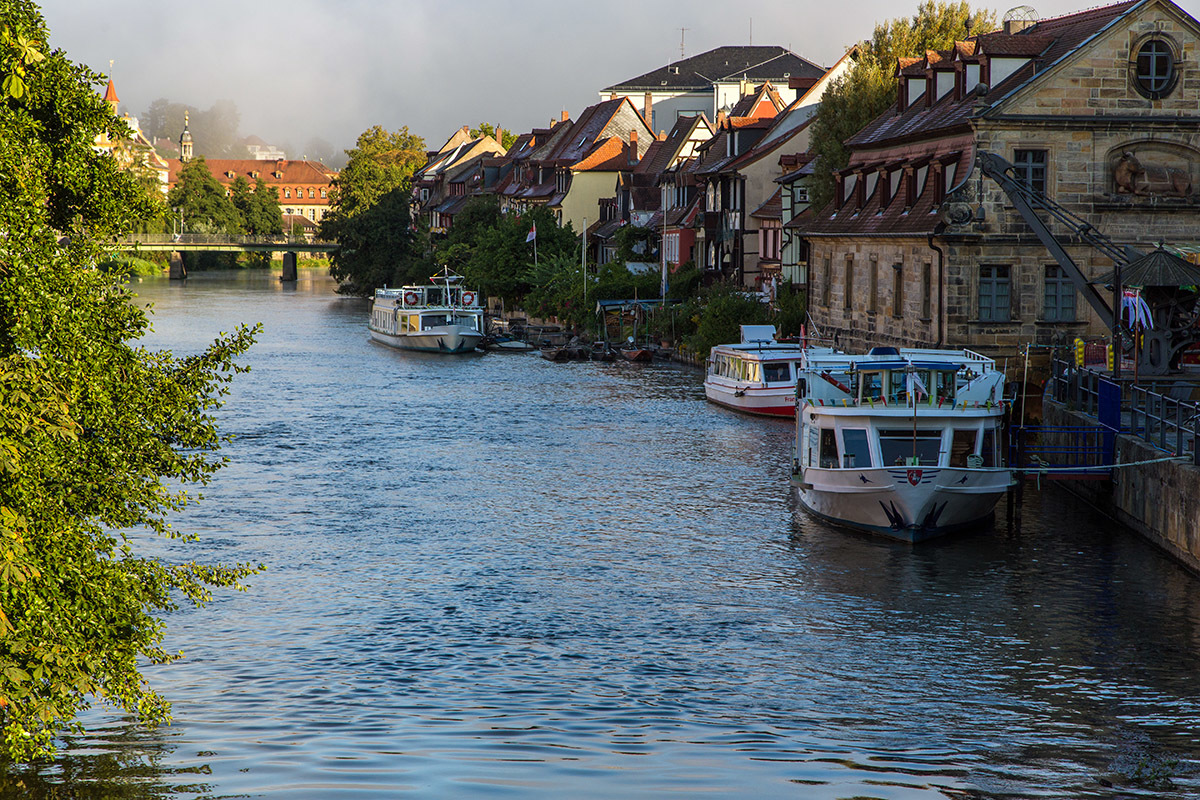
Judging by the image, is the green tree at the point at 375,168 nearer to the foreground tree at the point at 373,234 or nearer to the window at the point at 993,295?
the foreground tree at the point at 373,234

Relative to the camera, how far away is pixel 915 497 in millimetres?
27500

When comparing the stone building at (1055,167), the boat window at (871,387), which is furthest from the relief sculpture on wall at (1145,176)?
the boat window at (871,387)

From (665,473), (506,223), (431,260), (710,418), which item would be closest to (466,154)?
(431,260)

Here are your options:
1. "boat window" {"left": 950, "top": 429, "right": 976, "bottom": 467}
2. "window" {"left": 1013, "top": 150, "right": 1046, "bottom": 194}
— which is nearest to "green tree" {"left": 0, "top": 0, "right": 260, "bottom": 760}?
"boat window" {"left": 950, "top": 429, "right": 976, "bottom": 467}

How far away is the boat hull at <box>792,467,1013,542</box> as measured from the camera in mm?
27469

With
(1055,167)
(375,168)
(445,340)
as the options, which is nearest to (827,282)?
(1055,167)

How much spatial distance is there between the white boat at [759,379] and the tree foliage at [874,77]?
9.98 m

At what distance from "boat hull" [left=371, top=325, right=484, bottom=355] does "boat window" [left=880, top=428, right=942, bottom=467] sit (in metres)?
50.1

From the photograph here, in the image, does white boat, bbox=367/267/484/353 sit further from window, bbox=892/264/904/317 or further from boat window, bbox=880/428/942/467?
boat window, bbox=880/428/942/467

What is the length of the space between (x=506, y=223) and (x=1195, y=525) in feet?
256

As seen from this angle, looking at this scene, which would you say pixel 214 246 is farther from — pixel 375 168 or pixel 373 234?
pixel 373 234

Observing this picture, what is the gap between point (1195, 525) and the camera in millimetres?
23781

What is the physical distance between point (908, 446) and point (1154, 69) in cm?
1838

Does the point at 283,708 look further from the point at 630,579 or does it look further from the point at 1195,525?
the point at 1195,525
